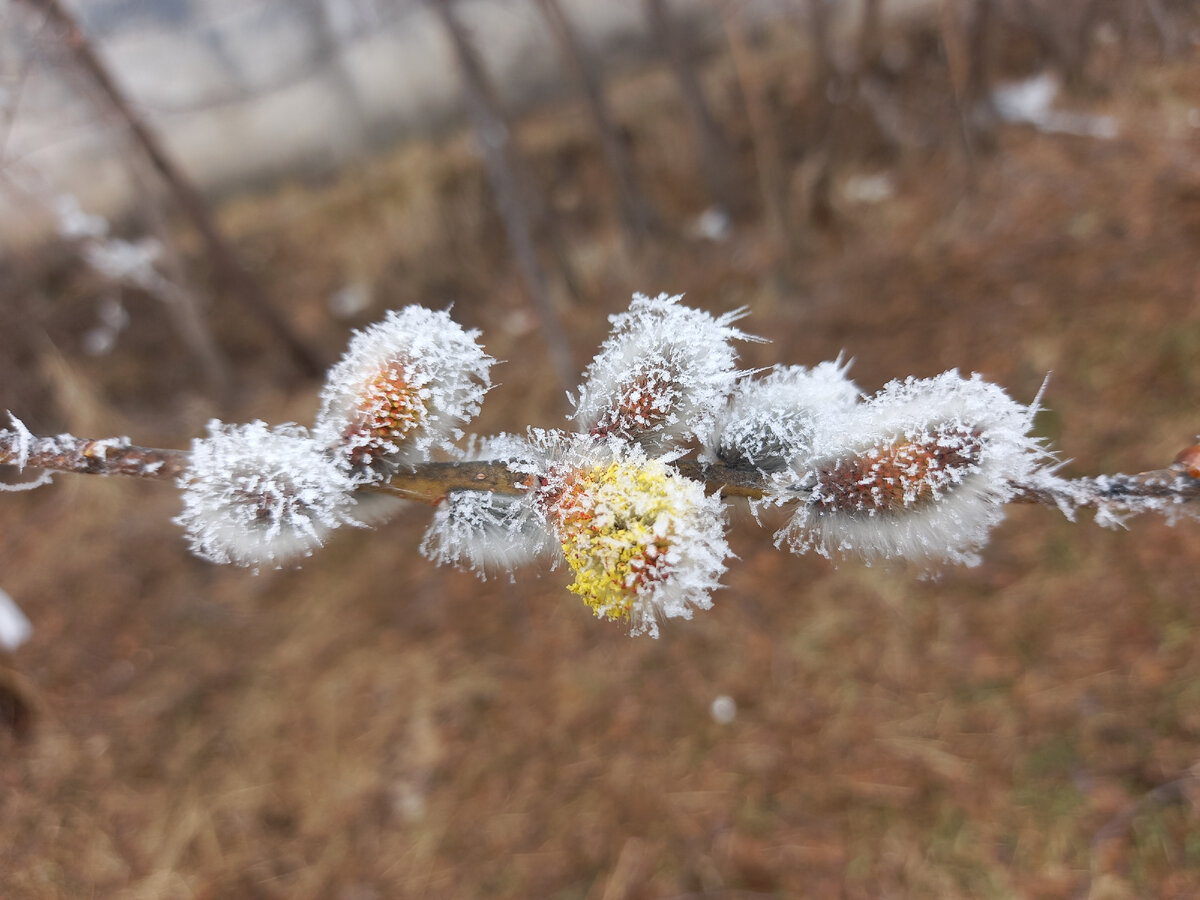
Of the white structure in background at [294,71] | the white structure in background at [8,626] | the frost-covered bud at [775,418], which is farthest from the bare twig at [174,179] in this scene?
the frost-covered bud at [775,418]

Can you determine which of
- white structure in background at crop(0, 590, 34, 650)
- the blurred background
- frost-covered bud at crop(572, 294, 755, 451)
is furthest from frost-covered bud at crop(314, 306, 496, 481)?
white structure in background at crop(0, 590, 34, 650)

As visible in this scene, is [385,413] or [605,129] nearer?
[385,413]

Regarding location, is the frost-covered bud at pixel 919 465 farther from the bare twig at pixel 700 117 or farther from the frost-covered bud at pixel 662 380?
the bare twig at pixel 700 117

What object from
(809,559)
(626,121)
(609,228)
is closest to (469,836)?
(809,559)

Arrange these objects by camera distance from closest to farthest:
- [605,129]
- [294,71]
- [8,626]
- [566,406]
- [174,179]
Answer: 1. [8,626]
2. [566,406]
3. [174,179]
4. [605,129]
5. [294,71]

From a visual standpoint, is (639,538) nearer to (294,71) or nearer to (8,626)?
(8,626)

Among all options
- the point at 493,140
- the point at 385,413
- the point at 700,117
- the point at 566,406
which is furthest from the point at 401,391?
the point at 700,117
